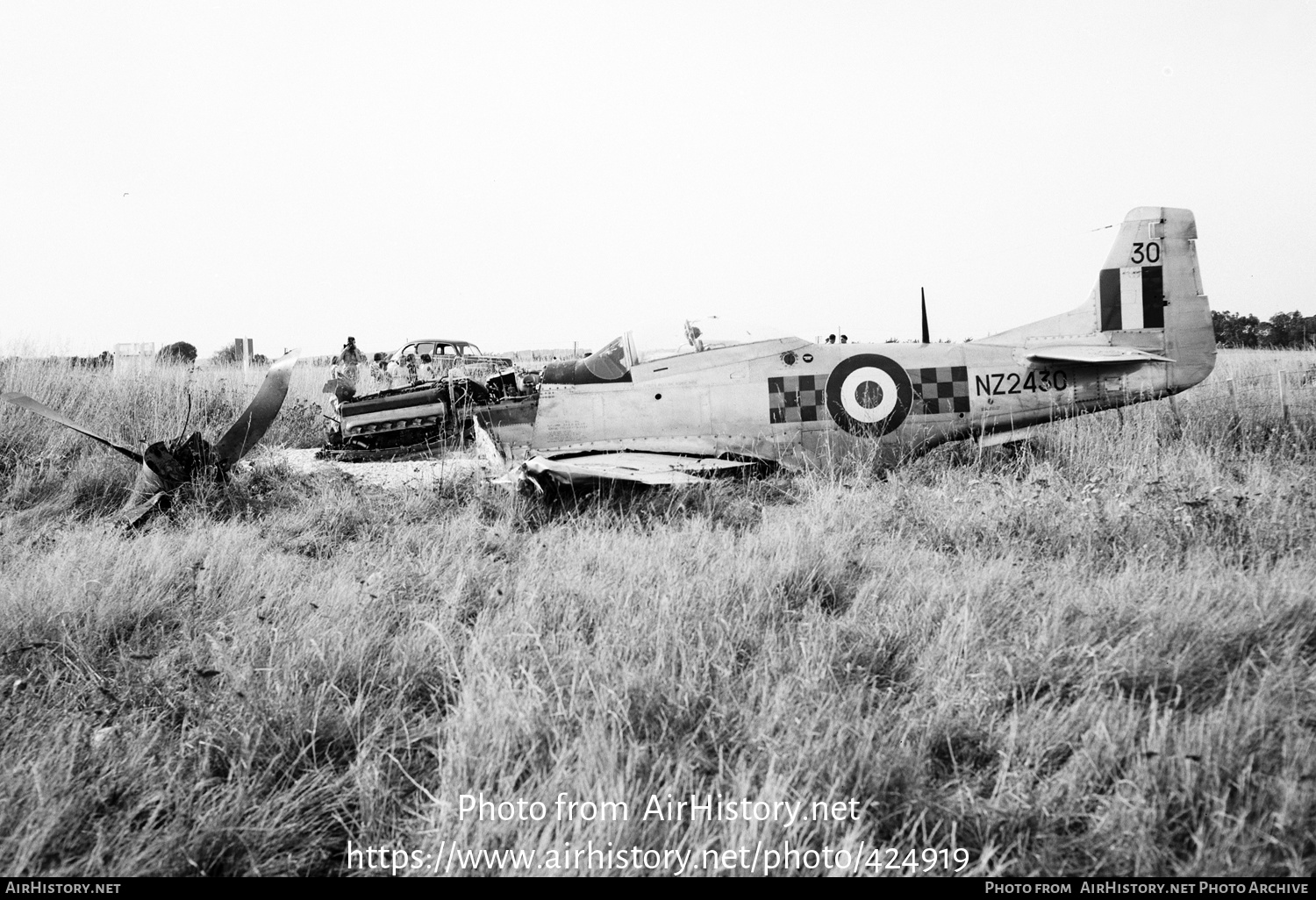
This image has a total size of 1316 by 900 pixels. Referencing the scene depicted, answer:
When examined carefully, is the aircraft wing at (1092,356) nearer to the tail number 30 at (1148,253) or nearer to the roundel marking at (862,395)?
the tail number 30 at (1148,253)

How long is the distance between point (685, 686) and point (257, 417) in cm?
507

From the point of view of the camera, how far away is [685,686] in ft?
7.16

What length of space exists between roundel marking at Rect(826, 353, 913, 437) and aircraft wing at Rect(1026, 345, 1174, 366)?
1.43 metres

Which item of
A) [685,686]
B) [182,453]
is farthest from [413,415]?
[685,686]

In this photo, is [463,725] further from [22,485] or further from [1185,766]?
[22,485]

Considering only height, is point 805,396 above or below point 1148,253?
below

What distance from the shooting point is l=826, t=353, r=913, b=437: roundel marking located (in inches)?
242

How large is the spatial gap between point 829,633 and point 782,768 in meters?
0.85

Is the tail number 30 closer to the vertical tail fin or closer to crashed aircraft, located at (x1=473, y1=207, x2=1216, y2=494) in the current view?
the vertical tail fin

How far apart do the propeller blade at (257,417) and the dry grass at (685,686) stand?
4.62 feet

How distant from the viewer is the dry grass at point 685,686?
167 centimetres

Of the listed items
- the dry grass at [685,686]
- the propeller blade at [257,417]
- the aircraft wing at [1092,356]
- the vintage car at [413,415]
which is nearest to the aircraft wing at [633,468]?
the dry grass at [685,686]

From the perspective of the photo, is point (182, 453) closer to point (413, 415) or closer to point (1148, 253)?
point (413, 415)

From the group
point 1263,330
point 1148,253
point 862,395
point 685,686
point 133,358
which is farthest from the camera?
point 1263,330
